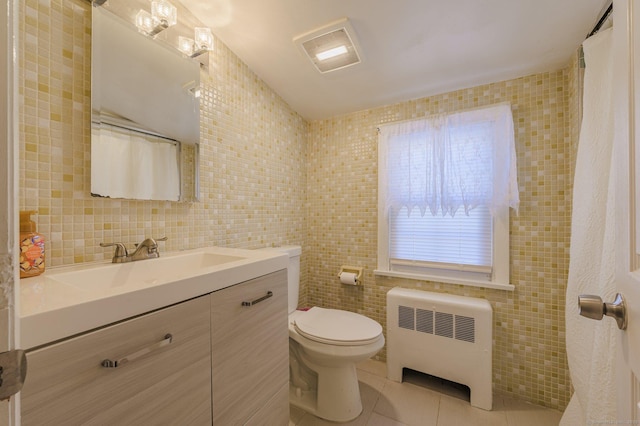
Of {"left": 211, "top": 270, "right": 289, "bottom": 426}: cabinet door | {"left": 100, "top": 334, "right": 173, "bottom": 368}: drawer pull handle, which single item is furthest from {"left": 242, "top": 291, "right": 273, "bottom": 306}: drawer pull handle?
{"left": 100, "top": 334, "right": 173, "bottom": 368}: drawer pull handle

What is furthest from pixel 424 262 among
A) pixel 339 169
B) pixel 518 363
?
pixel 339 169

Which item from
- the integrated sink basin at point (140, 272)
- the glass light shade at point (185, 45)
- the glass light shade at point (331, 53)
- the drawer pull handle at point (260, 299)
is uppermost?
the glass light shade at point (331, 53)

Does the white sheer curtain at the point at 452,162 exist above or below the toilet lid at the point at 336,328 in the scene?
above

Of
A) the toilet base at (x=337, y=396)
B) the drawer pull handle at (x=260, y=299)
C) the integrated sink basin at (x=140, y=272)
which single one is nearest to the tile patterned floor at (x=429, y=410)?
the toilet base at (x=337, y=396)

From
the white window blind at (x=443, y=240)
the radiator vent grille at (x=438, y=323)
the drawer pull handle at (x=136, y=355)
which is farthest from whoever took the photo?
the white window blind at (x=443, y=240)

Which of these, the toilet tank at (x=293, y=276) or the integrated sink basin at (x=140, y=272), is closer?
the integrated sink basin at (x=140, y=272)

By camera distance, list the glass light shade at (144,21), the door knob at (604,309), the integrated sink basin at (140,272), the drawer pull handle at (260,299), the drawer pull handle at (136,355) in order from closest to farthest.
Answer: the door knob at (604,309) → the drawer pull handle at (136,355) → the integrated sink basin at (140,272) → the drawer pull handle at (260,299) → the glass light shade at (144,21)

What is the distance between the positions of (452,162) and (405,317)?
106 centimetres

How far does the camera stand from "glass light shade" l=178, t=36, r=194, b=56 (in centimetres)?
131

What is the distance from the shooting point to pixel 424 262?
1.85 meters

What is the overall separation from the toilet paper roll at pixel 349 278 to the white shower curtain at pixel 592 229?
1177 millimetres

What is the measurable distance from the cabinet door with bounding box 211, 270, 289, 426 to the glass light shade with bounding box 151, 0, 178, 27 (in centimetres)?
127

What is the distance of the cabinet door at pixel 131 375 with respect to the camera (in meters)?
0.52

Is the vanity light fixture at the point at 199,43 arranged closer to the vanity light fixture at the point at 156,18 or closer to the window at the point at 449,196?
the vanity light fixture at the point at 156,18
